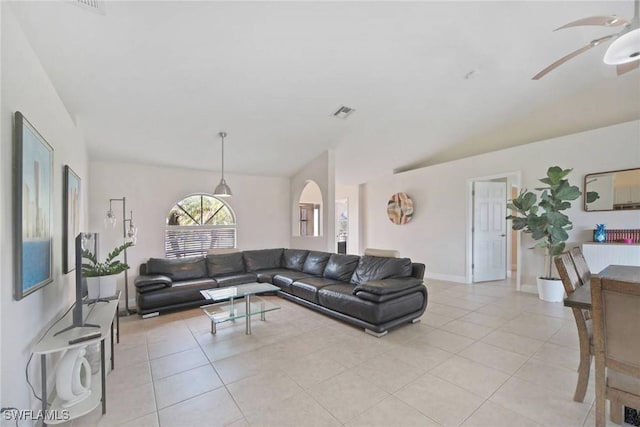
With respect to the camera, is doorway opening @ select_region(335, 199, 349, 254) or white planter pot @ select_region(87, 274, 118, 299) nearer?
white planter pot @ select_region(87, 274, 118, 299)

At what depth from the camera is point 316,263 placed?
489 cm

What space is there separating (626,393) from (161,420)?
9.05 ft

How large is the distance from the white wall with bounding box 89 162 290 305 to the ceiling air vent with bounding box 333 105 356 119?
8.71 ft

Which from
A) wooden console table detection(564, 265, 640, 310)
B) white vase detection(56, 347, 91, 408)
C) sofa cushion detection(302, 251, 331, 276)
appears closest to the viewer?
wooden console table detection(564, 265, 640, 310)

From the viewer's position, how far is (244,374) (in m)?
2.35

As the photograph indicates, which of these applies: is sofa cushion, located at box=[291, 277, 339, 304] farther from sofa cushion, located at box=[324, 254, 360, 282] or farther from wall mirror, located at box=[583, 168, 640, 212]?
wall mirror, located at box=[583, 168, 640, 212]

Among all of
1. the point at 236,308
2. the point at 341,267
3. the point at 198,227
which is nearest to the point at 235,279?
the point at 236,308

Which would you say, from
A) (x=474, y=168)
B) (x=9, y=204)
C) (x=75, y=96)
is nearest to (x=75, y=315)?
(x=9, y=204)

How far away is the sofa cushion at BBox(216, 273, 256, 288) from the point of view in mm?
4508

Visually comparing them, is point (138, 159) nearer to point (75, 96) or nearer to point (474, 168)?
point (75, 96)

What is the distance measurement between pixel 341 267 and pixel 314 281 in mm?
484

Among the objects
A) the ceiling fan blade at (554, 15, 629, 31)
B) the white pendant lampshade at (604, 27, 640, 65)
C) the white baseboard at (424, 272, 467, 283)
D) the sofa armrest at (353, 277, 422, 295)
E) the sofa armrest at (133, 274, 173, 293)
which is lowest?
the white baseboard at (424, 272, 467, 283)

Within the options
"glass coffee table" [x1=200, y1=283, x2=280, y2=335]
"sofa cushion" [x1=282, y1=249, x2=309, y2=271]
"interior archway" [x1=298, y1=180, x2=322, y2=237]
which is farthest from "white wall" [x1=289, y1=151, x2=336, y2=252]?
"glass coffee table" [x1=200, y1=283, x2=280, y2=335]

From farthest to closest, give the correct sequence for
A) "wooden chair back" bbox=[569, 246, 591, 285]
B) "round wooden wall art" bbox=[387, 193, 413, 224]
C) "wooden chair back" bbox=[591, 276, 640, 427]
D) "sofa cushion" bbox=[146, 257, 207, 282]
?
1. "round wooden wall art" bbox=[387, 193, 413, 224]
2. "sofa cushion" bbox=[146, 257, 207, 282]
3. "wooden chair back" bbox=[569, 246, 591, 285]
4. "wooden chair back" bbox=[591, 276, 640, 427]
